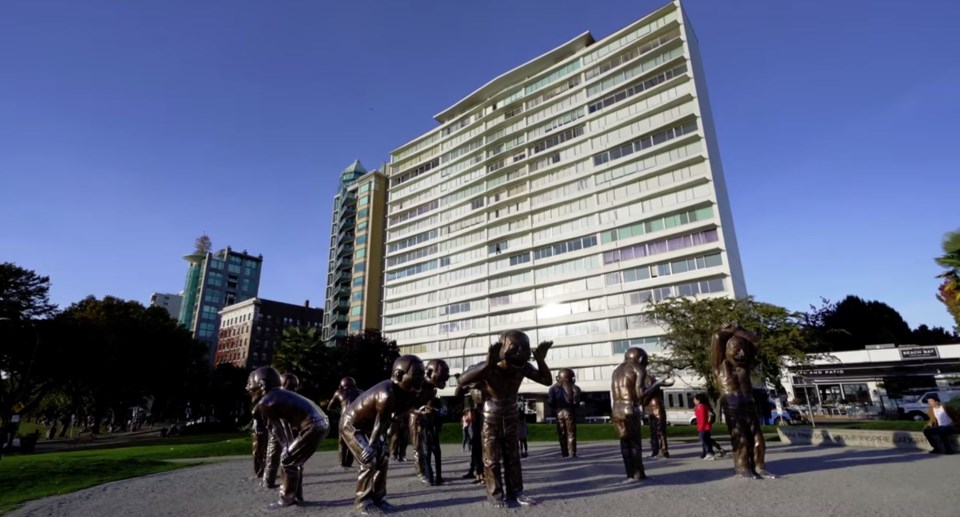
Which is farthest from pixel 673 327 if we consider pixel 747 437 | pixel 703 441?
pixel 747 437

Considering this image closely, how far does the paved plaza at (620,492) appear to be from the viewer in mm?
6262

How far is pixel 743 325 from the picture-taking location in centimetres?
2439

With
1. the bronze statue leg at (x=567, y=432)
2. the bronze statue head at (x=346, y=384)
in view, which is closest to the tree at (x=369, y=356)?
the bronze statue head at (x=346, y=384)

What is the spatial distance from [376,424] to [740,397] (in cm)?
684

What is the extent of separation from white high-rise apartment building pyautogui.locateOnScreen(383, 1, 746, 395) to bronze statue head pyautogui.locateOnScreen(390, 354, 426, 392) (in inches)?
1481

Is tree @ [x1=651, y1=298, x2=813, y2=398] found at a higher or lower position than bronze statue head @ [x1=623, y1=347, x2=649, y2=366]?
higher

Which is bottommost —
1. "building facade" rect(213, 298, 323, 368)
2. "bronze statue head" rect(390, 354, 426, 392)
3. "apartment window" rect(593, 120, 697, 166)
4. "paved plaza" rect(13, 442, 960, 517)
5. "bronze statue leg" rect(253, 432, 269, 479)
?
"paved plaza" rect(13, 442, 960, 517)

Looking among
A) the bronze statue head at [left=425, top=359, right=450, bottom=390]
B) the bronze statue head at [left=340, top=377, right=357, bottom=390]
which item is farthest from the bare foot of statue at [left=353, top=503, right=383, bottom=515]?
the bronze statue head at [left=340, top=377, right=357, bottom=390]

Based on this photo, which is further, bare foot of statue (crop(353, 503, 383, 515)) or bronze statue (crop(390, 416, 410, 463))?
bronze statue (crop(390, 416, 410, 463))

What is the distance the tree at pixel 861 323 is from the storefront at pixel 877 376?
740 inches

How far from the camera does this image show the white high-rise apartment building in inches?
1753

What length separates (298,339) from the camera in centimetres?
3384

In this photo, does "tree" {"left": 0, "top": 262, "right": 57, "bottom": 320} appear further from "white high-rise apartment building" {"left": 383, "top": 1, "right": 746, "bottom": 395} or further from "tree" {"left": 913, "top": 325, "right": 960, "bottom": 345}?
"tree" {"left": 913, "top": 325, "right": 960, "bottom": 345}

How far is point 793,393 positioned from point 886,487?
41.5m
